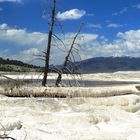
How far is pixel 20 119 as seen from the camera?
13.5 m

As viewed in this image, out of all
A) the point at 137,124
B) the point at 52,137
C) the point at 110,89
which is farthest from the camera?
the point at 110,89

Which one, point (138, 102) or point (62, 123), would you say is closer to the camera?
point (62, 123)

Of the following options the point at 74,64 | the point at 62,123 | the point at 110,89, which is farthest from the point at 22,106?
the point at 74,64

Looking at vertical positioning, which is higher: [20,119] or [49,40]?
[49,40]

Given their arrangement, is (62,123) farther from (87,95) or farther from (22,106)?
(87,95)

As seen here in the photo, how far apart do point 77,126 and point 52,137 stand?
210 centimetres

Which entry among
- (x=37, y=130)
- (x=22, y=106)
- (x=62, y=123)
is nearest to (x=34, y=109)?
(x=22, y=106)

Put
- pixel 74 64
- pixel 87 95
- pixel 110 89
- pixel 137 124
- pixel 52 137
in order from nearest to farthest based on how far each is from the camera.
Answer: pixel 52 137 < pixel 137 124 < pixel 87 95 < pixel 110 89 < pixel 74 64

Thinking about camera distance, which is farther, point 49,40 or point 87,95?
point 49,40

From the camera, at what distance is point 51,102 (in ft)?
54.1

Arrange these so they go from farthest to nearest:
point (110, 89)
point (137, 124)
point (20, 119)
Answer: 1. point (110, 89)
2. point (137, 124)
3. point (20, 119)

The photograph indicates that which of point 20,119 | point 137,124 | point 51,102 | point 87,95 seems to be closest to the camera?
point 20,119

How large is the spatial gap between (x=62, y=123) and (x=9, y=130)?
236 centimetres

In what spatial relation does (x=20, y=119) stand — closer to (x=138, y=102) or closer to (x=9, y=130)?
(x=9, y=130)
